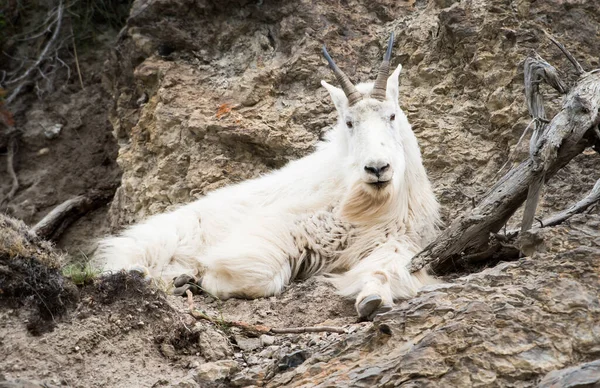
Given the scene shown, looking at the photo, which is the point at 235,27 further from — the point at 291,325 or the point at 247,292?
the point at 291,325

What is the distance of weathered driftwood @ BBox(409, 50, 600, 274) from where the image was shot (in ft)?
16.2

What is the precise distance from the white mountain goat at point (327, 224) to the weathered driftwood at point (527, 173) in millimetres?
335

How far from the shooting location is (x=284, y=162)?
798 centimetres

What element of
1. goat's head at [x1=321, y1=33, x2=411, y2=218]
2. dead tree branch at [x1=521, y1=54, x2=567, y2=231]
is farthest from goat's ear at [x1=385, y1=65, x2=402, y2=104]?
dead tree branch at [x1=521, y1=54, x2=567, y2=231]

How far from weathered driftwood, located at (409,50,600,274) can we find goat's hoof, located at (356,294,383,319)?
23.4 inches

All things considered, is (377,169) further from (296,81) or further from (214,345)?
(296,81)

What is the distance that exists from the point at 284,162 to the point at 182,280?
6.76 ft

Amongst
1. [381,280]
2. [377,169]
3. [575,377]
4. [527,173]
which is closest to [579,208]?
[527,173]

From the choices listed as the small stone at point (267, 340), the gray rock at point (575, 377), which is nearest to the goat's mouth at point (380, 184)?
the small stone at point (267, 340)

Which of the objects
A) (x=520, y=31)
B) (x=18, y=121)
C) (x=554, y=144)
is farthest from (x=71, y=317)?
(x=18, y=121)

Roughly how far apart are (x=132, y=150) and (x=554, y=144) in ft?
16.5

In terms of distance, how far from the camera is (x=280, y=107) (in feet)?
26.7

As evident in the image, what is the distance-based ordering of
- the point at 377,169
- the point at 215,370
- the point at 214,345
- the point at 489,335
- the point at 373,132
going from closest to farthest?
the point at 489,335 < the point at 215,370 < the point at 214,345 < the point at 377,169 < the point at 373,132

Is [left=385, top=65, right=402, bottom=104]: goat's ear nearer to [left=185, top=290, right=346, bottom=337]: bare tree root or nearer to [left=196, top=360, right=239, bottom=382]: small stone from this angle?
[left=185, top=290, right=346, bottom=337]: bare tree root
